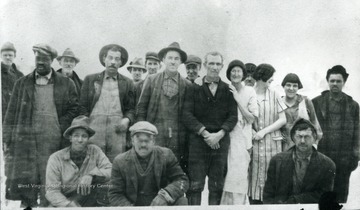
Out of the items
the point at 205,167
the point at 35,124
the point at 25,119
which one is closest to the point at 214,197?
the point at 205,167

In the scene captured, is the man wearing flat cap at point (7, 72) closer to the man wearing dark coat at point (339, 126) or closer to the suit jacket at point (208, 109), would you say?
the suit jacket at point (208, 109)

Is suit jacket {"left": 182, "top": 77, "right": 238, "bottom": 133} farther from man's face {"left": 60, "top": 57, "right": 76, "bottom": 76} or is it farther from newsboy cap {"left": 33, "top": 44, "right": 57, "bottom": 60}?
newsboy cap {"left": 33, "top": 44, "right": 57, "bottom": 60}

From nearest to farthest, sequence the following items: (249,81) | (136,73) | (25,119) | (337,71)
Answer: (25,119), (136,73), (249,81), (337,71)

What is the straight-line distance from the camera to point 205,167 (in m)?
5.34

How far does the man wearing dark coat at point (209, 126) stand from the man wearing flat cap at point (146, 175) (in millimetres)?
178

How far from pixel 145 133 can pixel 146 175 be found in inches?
18.1

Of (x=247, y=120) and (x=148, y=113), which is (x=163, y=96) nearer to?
(x=148, y=113)

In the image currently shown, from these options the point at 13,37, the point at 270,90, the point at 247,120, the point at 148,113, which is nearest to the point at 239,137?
the point at 247,120

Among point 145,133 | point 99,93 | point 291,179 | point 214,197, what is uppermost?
point 99,93

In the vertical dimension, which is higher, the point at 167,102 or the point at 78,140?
the point at 167,102

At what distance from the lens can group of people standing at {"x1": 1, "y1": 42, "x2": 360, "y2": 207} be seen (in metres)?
5.26

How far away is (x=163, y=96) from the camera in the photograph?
5.34 meters

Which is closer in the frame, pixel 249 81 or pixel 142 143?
pixel 142 143

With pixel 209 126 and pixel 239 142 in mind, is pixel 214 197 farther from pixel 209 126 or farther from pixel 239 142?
pixel 209 126
